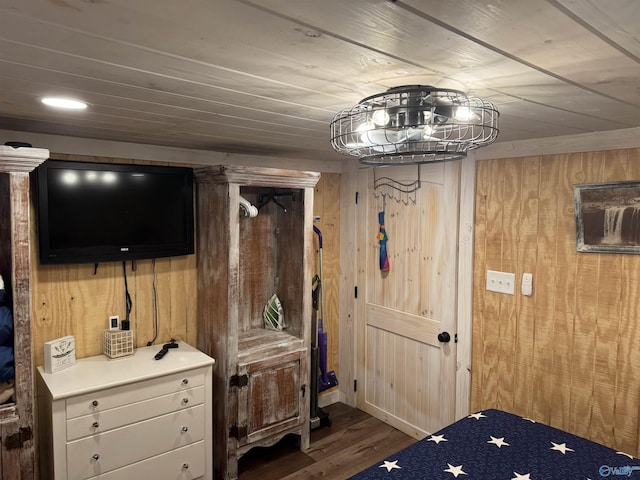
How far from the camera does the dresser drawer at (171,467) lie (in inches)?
102

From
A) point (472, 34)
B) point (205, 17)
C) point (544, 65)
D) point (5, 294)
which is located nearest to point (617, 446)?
point (544, 65)

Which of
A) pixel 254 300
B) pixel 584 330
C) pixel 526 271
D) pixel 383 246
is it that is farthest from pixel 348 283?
pixel 584 330

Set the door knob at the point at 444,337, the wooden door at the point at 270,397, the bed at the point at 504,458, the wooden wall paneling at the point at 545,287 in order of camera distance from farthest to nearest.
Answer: the door knob at the point at 444,337 < the wooden door at the point at 270,397 < the wooden wall paneling at the point at 545,287 < the bed at the point at 504,458

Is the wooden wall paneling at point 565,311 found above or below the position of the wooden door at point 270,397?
above

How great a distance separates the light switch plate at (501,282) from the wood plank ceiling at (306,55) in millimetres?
1185

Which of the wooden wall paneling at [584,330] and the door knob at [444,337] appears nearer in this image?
the wooden wall paneling at [584,330]

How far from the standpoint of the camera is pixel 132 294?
10.0ft

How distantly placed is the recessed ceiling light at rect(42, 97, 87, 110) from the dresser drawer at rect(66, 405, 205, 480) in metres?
1.72

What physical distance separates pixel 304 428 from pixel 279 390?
1.40 ft

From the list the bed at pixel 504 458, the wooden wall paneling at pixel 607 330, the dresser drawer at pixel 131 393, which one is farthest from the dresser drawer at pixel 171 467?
the wooden wall paneling at pixel 607 330

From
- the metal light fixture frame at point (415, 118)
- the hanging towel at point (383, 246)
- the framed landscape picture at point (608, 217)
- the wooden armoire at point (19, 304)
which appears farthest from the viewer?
the hanging towel at point (383, 246)

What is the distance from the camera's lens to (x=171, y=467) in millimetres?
2762

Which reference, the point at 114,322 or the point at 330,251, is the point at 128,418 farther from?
the point at 330,251

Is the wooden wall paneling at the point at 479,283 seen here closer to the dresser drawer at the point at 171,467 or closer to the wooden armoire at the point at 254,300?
the wooden armoire at the point at 254,300
